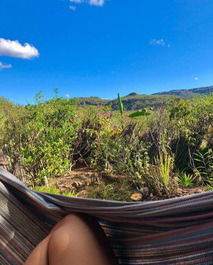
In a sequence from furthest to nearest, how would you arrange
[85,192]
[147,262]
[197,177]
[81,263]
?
[197,177] < [85,192] < [147,262] < [81,263]

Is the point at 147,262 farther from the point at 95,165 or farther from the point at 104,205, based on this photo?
the point at 95,165

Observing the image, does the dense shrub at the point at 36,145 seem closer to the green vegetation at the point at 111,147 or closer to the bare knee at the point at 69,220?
the green vegetation at the point at 111,147

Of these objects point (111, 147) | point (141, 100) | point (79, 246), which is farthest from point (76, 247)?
point (141, 100)

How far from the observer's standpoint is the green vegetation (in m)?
3.06

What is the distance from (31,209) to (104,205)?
0.53 metres

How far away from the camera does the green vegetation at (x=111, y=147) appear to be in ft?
10.0

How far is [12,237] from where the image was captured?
1282mm

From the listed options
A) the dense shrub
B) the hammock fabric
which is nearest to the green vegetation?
the dense shrub

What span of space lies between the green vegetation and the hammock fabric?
4.72ft

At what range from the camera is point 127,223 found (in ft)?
3.37

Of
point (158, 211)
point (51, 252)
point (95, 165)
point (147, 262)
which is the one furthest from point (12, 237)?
point (95, 165)

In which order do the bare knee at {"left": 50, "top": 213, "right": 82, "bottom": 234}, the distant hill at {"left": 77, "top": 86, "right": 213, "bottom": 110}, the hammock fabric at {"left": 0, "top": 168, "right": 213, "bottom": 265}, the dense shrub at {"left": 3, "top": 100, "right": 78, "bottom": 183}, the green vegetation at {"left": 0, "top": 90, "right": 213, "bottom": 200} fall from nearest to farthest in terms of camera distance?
1. the hammock fabric at {"left": 0, "top": 168, "right": 213, "bottom": 265}
2. the bare knee at {"left": 50, "top": 213, "right": 82, "bottom": 234}
3. the green vegetation at {"left": 0, "top": 90, "right": 213, "bottom": 200}
4. the dense shrub at {"left": 3, "top": 100, "right": 78, "bottom": 183}
5. the distant hill at {"left": 77, "top": 86, "right": 213, "bottom": 110}

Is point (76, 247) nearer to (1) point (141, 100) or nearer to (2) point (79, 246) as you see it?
(2) point (79, 246)

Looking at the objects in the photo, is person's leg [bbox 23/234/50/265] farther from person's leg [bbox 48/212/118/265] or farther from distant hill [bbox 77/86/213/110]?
distant hill [bbox 77/86/213/110]
